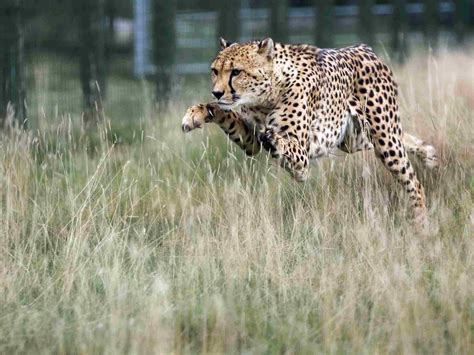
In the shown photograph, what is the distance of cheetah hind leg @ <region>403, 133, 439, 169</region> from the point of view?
6777 mm

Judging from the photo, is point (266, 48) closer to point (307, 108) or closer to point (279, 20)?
point (307, 108)

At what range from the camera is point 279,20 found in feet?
Result: 34.0

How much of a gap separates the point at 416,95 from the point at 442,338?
4.67m

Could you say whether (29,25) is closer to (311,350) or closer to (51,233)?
(51,233)

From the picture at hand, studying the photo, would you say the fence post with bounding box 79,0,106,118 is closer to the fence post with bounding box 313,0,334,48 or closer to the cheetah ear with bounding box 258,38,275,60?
the fence post with bounding box 313,0,334,48

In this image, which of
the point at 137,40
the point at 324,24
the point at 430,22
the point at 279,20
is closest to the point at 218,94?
the point at 137,40

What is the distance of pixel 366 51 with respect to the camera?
668 cm

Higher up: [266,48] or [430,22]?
[266,48]

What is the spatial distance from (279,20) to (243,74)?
4.60 meters

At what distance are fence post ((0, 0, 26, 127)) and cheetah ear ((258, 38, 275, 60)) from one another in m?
3.00

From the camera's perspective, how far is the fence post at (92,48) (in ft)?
29.8

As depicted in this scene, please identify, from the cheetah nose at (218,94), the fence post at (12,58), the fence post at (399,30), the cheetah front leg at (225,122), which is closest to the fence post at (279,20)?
the fence post at (399,30)

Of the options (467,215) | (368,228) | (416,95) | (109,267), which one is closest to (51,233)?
(109,267)

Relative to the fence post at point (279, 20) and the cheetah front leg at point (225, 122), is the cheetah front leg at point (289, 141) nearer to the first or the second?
the cheetah front leg at point (225, 122)
